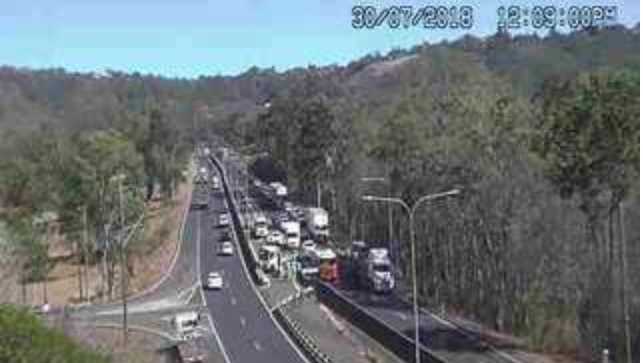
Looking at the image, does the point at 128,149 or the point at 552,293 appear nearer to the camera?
the point at 552,293

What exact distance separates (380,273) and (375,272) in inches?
22.4

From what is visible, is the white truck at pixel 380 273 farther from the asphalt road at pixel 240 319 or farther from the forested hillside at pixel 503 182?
the asphalt road at pixel 240 319

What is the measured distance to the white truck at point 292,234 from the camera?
77725mm

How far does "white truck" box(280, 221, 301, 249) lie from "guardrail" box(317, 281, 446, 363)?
1488cm

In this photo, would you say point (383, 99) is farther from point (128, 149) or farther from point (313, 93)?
point (128, 149)

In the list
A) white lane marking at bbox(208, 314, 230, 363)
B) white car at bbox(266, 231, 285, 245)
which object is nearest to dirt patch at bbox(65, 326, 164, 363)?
white lane marking at bbox(208, 314, 230, 363)

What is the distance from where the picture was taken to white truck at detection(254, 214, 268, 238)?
279 ft

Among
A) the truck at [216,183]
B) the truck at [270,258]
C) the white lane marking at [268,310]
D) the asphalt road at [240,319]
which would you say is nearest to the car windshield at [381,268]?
the white lane marking at [268,310]

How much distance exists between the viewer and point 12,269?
6700cm

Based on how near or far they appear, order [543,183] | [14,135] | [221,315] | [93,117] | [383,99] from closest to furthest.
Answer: [543,183], [221,315], [383,99], [14,135], [93,117]

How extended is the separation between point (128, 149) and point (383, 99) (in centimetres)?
1999

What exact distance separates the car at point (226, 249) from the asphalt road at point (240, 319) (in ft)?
1.34

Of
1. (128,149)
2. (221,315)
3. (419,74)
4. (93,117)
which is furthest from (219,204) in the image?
(221,315)

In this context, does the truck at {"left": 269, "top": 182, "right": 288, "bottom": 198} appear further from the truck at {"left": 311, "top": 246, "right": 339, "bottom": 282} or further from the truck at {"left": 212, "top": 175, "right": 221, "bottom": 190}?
the truck at {"left": 311, "top": 246, "right": 339, "bottom": 282}
